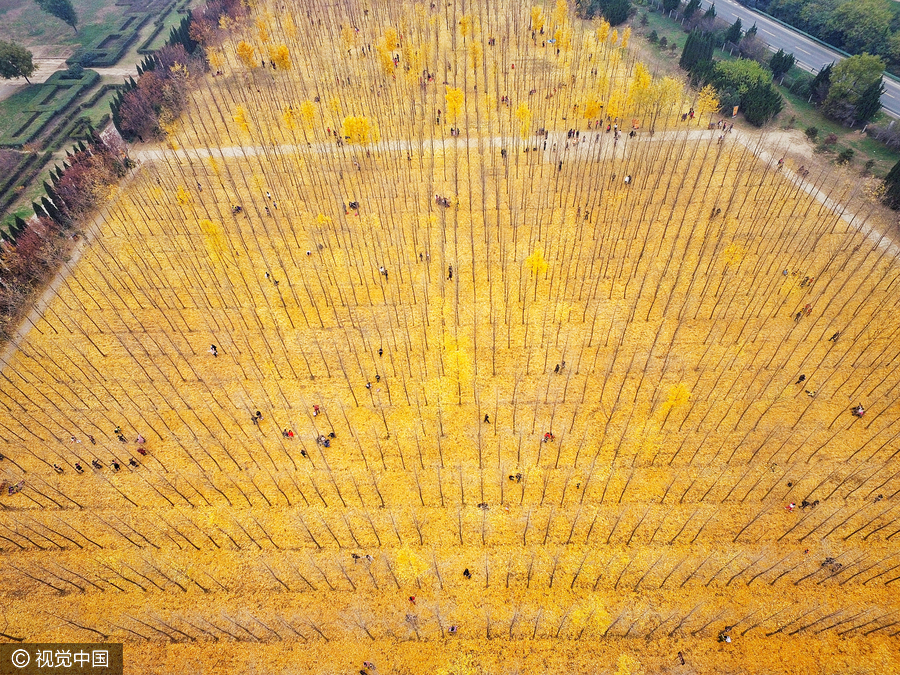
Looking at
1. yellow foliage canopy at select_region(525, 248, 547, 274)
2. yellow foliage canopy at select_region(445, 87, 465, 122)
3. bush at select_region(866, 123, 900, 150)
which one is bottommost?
yellow foliage canopy at select_region(525, 248, 547, 274)

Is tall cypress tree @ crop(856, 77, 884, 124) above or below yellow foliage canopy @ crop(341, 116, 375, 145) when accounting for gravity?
above

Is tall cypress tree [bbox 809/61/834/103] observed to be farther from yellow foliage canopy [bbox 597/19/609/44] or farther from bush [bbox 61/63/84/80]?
bush [bbox 61/63/84/80]

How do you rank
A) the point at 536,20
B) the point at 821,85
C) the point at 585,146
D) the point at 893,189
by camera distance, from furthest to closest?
1. the point at 536,20
2. the point at 821,85
3. the point at 585,146
4. the point at 893,189

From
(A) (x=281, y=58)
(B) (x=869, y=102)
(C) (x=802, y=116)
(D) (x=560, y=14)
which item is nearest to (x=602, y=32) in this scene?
(D) (x=560, y=14)

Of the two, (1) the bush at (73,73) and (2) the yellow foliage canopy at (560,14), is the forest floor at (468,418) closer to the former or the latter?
(2) the yellow foliage canopy at (560,14)

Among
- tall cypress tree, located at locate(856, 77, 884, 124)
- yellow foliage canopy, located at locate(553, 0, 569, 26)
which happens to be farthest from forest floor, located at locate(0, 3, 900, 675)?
yellow foliage canopy, located at locate(553, 0, 569, 26)

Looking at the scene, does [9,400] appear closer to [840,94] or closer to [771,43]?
[840,94]

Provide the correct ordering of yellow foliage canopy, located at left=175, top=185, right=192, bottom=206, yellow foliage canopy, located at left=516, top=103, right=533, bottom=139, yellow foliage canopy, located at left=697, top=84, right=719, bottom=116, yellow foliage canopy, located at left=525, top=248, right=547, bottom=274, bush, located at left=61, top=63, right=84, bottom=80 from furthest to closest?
bush, located at left=61, top=63, right=84, bottom=80
yellow foliage canopy, located at left=697, top=84, right=719, bottom=116
yellow foliage canopy, located at left=516, top=103, right=533, bottom=139
yellow foliage canopy, located at left=175, top=185, right=192, bottom=206
yellow foliage canopy, located at left=525, top=248, right=547, bottom=274

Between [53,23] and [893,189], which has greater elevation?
[53,23]

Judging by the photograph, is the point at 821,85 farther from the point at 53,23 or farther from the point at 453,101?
the point at 53,23
